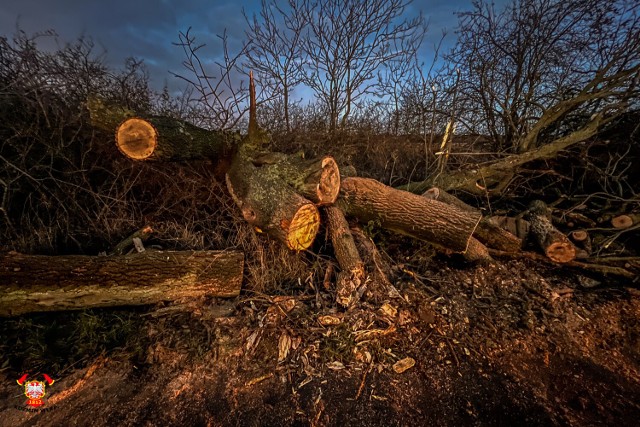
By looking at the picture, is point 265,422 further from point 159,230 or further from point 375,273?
point 159,230

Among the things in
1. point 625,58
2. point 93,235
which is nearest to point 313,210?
point 93,235

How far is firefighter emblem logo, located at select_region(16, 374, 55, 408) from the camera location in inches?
75.9

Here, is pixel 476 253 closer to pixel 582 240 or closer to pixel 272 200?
pixel 582 240

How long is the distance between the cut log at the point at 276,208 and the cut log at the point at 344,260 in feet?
1.01

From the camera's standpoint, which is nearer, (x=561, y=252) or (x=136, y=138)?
(x=136, y=138)

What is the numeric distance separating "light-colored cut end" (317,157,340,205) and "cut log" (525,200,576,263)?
3041mm

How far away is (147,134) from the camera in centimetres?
285

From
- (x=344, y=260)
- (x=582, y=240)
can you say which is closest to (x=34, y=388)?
(x=344, y=260)

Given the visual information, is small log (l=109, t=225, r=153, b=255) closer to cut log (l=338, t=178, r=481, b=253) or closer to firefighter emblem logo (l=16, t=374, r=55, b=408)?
firefighter emblem logo (l=16, t=374, r=55, b=408)

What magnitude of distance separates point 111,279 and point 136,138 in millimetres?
1483

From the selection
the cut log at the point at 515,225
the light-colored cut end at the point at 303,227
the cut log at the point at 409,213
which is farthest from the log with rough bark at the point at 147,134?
the cut log at the point at 515,225

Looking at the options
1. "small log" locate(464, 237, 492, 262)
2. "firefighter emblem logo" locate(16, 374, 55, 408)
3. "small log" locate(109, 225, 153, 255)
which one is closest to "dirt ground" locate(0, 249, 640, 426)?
"firefighter emblem logo" locate(16, 374, 55, 408)

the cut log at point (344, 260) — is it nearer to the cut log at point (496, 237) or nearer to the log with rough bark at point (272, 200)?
the log with rough bark at point (272, 200)

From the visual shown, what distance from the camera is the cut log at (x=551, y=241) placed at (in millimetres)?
3506
